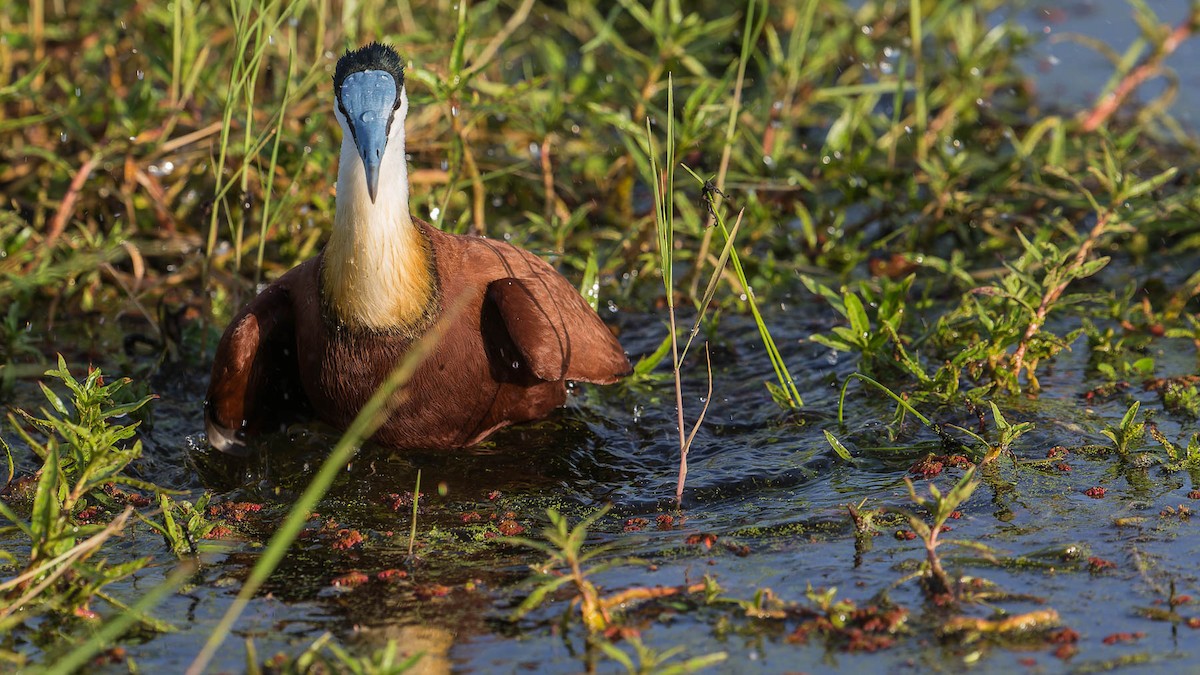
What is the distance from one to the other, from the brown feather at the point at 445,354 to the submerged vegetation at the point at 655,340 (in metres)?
0.16

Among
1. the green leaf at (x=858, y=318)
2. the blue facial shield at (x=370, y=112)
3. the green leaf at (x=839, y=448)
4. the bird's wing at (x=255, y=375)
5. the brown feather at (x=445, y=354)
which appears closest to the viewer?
the blue facial shield at (x=370, y=112)

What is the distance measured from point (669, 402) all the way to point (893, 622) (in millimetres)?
1895

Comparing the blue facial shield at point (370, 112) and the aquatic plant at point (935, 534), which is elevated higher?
the blue facial shield at point (370, 112)

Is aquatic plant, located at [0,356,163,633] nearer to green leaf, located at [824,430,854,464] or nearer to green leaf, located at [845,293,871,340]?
green leaf, located at [824,430,854,464]

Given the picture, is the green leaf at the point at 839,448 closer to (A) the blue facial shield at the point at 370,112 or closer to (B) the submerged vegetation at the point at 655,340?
(B) the submerged vegetation at the point at 655,340

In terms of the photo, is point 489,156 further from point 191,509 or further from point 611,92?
point 191,509

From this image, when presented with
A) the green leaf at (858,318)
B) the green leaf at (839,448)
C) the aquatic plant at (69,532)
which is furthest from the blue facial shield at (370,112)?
the green leaf at (858,318)

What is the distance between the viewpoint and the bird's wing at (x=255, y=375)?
4.01 m

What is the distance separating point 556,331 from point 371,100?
855 mm

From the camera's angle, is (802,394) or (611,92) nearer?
(802,394)

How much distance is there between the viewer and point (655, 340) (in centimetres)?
518

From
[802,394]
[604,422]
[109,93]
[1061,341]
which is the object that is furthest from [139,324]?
[1061,341]

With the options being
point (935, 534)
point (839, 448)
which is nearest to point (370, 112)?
point (839, 448)

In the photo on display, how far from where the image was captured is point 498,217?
19.6 ft
